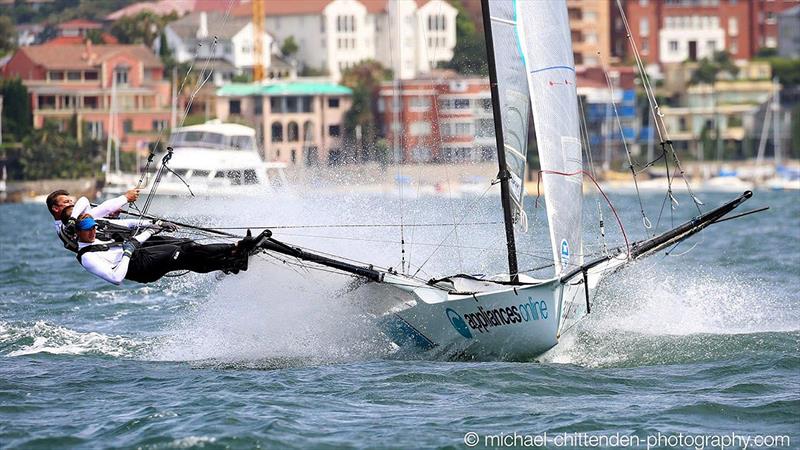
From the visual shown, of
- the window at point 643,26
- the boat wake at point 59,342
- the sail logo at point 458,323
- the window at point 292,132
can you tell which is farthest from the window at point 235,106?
the sail logo at point 458,323

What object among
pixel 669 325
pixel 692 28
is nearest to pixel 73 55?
pixel 692 28

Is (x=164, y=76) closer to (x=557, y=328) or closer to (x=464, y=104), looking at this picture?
(x=464, y=104)

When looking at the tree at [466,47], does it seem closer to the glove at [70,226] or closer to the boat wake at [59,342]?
the boat wake at [59,342]

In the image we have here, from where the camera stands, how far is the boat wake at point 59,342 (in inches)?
517

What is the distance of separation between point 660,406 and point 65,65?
61844mm

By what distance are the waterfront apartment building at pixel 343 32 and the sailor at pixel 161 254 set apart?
69.4m

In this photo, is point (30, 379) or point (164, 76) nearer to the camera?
point (30, 379)

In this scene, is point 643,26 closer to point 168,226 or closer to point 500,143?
point 500,143

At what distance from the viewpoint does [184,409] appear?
1032 centimetres

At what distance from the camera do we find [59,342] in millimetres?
13617

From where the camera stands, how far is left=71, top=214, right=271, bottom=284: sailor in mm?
11414

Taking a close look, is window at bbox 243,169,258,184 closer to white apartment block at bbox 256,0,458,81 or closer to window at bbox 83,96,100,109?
window at bbox 83,96,100,109

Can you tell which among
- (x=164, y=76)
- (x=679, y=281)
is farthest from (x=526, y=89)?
(x=164, y=76)

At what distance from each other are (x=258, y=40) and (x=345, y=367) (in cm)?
6757
